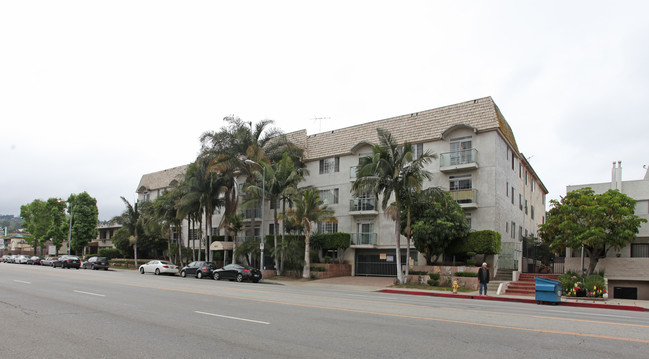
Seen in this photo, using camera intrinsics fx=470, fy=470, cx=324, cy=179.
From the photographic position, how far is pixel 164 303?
14.1 m

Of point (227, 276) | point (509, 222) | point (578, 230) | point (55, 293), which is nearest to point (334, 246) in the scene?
point (227, 276)

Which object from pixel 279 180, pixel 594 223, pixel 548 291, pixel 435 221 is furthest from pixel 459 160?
pixel 548 291

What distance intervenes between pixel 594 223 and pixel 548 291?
875 centimetres

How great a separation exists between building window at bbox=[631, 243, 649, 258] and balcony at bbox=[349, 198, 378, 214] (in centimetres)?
1655

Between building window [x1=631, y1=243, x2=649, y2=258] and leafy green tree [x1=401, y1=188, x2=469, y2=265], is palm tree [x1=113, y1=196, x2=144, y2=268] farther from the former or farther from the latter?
building window [x1=631, y1=243, x2=649, y2=258]

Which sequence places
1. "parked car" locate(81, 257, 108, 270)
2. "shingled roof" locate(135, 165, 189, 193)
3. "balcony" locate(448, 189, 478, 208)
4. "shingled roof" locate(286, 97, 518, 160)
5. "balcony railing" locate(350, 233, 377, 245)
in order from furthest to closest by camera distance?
"shingled roof" locate(135, 165, 189, 193) → "parked car" locate(81, 257, 108, 270) → "balcony railing" locate(350, 233, 377, 245) → "shingled roof" locate(286, 97, 518, 160) → "balcony" locate(448, 189, 478, 208)

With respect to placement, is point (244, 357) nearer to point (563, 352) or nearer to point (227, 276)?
point (563, 352)

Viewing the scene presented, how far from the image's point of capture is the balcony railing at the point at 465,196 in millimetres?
31170

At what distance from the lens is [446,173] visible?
3334 centimetres

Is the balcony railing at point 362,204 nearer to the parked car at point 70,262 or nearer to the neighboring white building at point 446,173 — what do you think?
the neighboring white building at point 446,173

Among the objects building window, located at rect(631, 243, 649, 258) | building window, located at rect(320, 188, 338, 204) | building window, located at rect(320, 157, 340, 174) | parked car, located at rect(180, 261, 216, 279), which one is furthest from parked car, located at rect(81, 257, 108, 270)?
building window, located at rect(631, 243, 649, 258)

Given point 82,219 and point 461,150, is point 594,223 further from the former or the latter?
point 82,219

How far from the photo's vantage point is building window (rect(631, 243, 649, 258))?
27531 mm

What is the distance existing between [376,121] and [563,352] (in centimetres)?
3093
